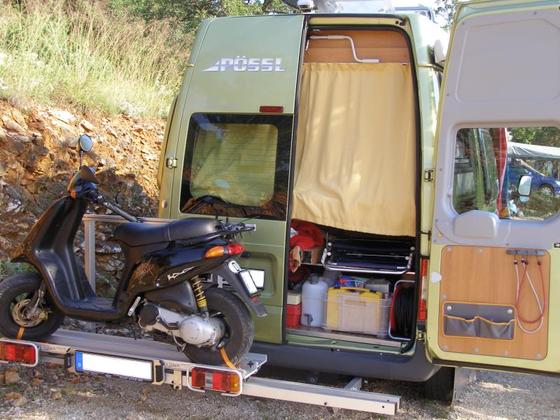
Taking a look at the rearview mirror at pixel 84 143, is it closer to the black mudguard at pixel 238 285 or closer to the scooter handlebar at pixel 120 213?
the scooter handlebar at pixel 120 213

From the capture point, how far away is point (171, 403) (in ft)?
14.5

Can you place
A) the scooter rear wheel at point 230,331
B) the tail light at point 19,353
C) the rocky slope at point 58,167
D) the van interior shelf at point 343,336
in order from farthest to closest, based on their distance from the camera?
the rocky slope at point 58,167 → the van interior shelf at point 343,336 → the tail light at point 19,353 → the scooter rear wheel at point 230,331

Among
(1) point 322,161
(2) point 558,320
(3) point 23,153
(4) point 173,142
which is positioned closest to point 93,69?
(3) point 23,153

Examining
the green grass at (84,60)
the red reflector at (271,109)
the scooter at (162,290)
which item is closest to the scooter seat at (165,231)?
the scooter at (162,290)

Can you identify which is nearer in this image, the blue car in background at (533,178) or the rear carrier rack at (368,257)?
the blue car in background at (533,178)

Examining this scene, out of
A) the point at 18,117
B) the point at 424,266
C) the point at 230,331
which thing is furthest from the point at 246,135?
the point at 18,117

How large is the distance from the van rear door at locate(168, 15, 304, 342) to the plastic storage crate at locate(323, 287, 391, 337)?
42cm

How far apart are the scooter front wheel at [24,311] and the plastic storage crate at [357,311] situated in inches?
76.4

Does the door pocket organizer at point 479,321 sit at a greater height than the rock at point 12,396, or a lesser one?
greater

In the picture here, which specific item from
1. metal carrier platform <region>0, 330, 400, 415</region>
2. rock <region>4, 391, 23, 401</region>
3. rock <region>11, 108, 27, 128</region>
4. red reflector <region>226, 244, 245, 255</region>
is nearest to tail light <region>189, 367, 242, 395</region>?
metal carrier platform <region>0, 330, 400, 415</region>

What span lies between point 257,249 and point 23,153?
3737 mm

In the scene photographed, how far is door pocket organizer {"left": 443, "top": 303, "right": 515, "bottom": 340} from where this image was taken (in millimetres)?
3520

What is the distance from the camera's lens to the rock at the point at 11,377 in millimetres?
4488

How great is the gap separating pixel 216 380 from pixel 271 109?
1.84 metres
